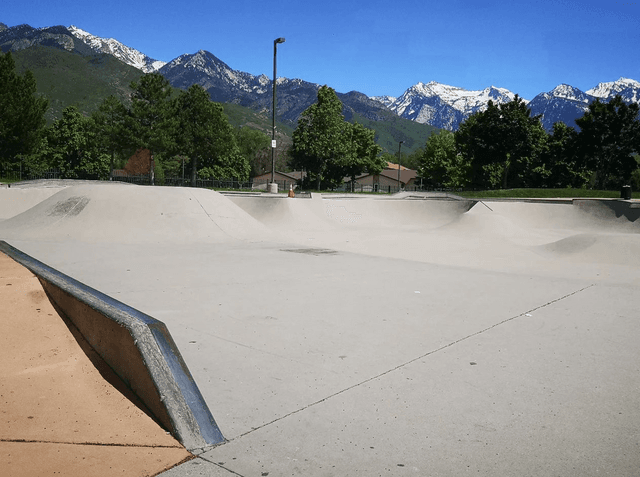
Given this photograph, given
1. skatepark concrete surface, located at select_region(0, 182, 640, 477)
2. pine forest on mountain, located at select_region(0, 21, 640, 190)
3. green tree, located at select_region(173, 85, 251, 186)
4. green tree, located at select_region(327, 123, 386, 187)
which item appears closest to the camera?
skatepark concrete surface, located at select_region(0, 182, 640, 477)

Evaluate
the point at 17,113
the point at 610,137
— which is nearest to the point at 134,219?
the point at 17,113

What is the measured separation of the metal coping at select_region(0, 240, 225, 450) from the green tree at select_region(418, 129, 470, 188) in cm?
6930

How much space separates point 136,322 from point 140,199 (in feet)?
41.1

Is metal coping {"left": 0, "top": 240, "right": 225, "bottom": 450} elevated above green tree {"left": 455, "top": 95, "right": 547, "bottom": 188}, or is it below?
below

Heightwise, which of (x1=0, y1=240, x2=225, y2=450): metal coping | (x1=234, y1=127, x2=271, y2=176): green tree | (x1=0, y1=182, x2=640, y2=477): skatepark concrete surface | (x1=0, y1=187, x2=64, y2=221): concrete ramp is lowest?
(x1=0, y1=182, x2=640, y2=477): skatepark concrete surface

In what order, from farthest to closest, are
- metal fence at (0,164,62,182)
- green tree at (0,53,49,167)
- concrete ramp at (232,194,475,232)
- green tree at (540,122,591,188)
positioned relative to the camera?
green tree at (540,122,591,188), green tree at (0,53,49,167), metal fence at (0,164,62,182), concrete ramp at (232,194,475,232)

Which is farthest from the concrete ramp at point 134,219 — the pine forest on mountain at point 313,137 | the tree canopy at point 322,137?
the tree canopy at point 322,137

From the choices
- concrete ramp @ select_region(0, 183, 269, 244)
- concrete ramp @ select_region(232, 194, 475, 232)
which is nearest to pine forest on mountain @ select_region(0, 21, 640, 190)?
concrete ramp @ select_region(232, 194, 475, 232)

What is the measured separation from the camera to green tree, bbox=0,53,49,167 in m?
43.8

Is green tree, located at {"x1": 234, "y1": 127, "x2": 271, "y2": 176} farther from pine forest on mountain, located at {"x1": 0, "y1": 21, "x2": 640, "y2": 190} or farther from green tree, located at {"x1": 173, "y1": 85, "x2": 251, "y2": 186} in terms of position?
green tree, located at {"x1": 173, "y1": 85, "x2": 251, "y2": 186}

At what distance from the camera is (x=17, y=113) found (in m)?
44.6

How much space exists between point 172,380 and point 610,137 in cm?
5213

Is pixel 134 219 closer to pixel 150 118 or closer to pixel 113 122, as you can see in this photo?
pixel 150 118

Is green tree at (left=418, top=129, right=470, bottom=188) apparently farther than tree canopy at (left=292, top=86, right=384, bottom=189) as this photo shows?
Yes
